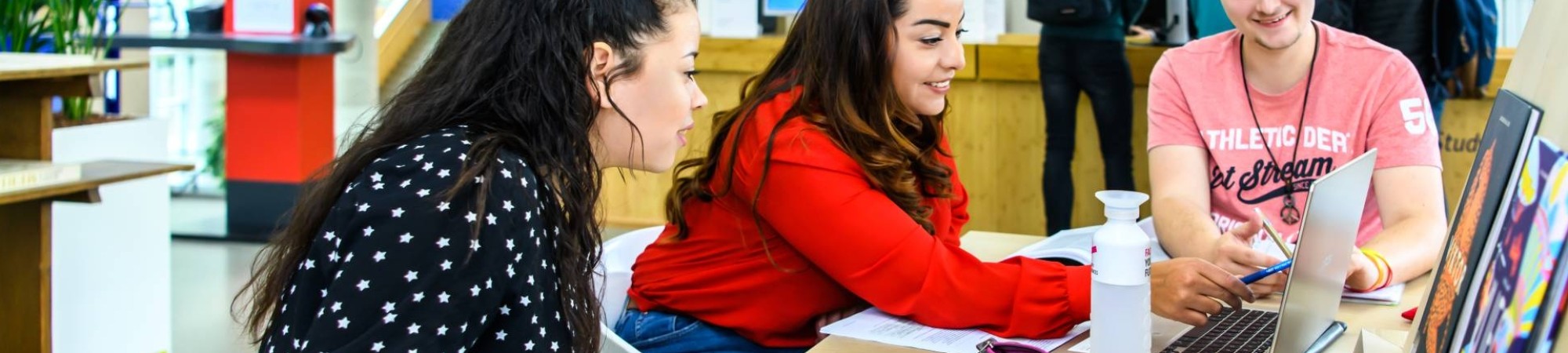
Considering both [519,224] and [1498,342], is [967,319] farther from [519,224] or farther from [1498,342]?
[1498,342]

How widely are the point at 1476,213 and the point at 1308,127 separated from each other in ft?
3.59

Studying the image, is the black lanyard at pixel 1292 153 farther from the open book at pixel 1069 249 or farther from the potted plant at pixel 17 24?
the potted plant at pixel 17 24

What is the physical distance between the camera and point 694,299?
1808mm

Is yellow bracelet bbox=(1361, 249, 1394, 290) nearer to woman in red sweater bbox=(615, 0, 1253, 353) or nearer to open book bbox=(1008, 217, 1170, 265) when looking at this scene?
open book bbox=(1008, 217, 1170, 265)

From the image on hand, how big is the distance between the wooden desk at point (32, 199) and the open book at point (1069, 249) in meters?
1.84

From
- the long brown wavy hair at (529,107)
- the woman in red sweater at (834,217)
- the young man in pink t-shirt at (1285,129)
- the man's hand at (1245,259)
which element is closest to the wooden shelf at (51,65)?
the woman in red sweater at (834,217)

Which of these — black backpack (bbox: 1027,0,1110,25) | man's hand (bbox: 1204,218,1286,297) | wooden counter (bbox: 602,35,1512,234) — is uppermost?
black backpack (bbox: 1027,0,1110,25)

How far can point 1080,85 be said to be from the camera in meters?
4.24

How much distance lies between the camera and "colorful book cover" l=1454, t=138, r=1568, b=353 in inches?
30.0

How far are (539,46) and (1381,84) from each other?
55.8 inches

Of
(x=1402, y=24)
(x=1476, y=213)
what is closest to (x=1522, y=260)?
(x=1476, y=213)

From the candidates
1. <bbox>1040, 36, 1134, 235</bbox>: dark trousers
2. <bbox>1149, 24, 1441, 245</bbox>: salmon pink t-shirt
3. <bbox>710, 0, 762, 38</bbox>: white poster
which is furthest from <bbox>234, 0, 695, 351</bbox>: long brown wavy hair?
<bbox>710, 0, 762, 38</bbox>: white poster

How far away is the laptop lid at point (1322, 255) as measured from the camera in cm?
118

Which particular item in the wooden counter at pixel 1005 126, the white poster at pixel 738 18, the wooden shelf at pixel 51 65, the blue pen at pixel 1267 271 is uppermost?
the white poster at pixel 738 18
